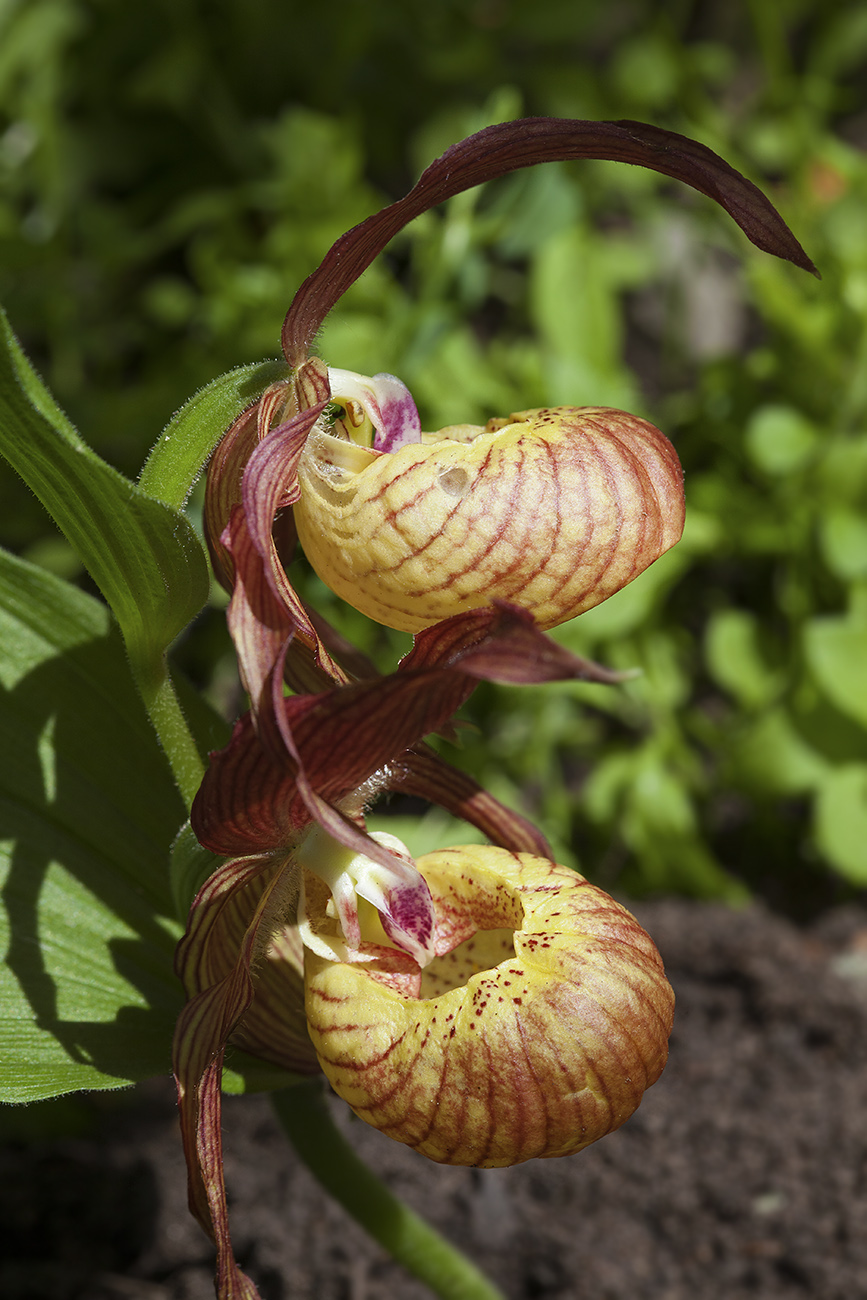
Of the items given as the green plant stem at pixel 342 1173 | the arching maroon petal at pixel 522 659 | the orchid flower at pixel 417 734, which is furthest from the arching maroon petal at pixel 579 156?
the green plant stem at pixel 342 1173

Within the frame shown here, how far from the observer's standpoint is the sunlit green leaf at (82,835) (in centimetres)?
71

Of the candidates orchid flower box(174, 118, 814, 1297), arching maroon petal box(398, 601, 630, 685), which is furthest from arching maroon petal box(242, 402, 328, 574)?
arching maroon petal box(398, 601, 630, 685)

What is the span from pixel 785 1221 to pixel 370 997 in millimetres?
696

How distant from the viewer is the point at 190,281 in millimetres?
2414

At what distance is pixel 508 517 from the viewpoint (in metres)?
0.58

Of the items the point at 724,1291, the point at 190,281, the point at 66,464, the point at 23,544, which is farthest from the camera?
the point at 190,281

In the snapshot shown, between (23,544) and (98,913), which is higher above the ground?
(98,913)

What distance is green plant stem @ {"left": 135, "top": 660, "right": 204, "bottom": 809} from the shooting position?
65 cm

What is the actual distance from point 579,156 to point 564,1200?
978 mm

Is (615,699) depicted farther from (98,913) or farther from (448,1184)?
(98,913)

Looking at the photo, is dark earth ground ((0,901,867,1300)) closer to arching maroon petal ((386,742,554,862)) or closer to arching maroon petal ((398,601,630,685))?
arching maroon petal ((386,742,554,862))

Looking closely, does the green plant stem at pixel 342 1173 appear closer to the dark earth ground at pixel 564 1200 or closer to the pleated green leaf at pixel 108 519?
the dark earth ground at pixel 564 1200

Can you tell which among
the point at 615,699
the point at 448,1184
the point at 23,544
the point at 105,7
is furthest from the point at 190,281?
the point at 448,1184

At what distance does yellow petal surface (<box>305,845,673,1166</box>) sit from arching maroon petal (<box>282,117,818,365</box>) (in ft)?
1.24
